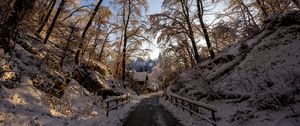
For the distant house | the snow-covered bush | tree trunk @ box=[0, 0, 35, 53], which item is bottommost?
the snow-covered bush

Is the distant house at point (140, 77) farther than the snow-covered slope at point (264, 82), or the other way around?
the distant house at point (140, 77)

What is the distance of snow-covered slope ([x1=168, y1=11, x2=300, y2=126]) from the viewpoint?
7.38 m

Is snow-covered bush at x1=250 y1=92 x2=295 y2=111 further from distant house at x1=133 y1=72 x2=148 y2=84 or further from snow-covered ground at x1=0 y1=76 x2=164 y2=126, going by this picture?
distant house at x1=133 y1=72 x2=148 y2=84

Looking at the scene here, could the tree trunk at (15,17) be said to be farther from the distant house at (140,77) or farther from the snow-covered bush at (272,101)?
the distant house at (140,77)

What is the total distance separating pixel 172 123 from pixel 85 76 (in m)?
12.0

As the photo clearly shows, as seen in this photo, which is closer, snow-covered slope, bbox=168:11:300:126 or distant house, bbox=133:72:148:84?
snow-covered slope, bbox=168:11:300:126

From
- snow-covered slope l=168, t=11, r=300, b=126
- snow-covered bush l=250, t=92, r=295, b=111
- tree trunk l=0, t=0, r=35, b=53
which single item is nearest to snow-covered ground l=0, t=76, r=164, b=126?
tree trunk l=0, t=0, r=35, b=53

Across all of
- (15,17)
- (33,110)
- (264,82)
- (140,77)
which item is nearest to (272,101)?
(264,82)

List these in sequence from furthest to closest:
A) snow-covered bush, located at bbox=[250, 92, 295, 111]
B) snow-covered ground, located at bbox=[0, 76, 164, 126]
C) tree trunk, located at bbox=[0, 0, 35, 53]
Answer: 1. tree trunk, located at bbox=[0, 0, 35, 53]
2. snow-covered ground, located at bbox=[0, 76, 164, 126]
3. snow-covered bush, located at bbox=[250, 92, 295, 111]

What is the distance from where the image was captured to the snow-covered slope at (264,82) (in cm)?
738

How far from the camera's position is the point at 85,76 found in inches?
780

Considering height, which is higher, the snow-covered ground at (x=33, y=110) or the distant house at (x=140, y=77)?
the distant house at (x=140, y=77)

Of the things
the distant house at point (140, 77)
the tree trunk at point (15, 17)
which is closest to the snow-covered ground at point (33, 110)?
the tree trunk at point (15, 17)

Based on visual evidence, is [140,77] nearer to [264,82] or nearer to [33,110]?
[264,82]
